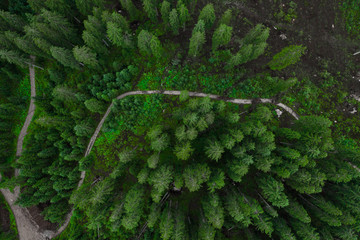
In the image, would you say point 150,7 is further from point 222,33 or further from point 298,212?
point 298,212

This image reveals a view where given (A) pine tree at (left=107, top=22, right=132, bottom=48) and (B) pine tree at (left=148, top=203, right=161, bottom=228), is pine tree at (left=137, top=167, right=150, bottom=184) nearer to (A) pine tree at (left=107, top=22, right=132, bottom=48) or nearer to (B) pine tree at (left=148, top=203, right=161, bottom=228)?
(B) pine tree at (left=148, top=203, right=161, bottom=228)

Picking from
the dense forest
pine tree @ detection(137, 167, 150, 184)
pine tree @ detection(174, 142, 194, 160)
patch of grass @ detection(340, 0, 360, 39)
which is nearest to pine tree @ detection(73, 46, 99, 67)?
the dense forest

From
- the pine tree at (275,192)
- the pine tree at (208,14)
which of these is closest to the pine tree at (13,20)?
the pine tree at (208,14)

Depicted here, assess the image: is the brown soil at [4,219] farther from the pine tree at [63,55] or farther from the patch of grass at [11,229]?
the pine tree at [63,55]

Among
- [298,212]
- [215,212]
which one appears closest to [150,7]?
[215,212]

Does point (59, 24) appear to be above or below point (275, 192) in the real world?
above

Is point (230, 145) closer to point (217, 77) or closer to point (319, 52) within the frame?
point (217, 77)
